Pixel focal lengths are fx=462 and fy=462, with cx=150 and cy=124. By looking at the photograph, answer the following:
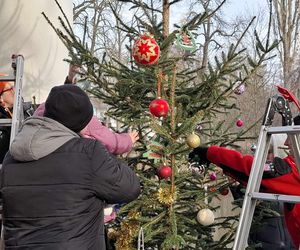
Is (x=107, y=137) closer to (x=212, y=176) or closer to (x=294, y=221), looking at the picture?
(x=294, y=221)

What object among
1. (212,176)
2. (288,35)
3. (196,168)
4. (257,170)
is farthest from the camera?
(288,35)

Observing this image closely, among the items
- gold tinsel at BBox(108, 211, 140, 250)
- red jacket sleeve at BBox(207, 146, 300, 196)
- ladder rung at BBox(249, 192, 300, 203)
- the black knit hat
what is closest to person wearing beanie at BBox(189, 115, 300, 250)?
red jacket sleeve at BBox(207, 146, 300, 196)

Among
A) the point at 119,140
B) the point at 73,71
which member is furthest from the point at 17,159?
the point at 73,71

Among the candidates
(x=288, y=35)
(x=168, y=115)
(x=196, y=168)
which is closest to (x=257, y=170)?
(x=168, y=115)

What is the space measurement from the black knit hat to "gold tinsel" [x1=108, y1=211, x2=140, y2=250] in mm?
1795

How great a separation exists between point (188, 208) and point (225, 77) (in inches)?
50.3

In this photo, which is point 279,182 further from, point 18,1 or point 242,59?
point 18,1

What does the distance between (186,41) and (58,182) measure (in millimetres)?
2137

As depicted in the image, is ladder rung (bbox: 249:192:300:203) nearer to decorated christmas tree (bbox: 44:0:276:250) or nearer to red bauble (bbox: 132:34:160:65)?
decorated christmas tree (bbox: 44:0:276:250)

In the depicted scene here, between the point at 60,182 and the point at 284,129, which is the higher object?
the point at 284,129

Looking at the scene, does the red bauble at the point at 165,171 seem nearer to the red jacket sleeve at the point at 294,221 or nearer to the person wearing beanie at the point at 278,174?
the person wearing beanie at the point at 278,174

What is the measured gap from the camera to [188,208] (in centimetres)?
414

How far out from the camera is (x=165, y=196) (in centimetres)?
376

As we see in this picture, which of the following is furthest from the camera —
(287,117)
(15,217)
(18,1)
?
(18,1)
